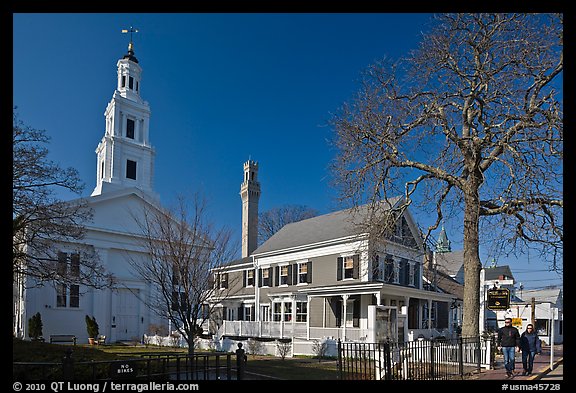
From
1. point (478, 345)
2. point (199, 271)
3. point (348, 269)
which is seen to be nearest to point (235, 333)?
point (348, 269)

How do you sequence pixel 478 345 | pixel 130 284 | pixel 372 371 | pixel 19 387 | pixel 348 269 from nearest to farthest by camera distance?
pixel 19 387, pixel 372 371, pixel 478 345, pixel 348 269, pixel 130 284

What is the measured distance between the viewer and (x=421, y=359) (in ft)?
42.6

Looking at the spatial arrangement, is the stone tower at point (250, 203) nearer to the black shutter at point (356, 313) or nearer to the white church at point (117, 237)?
the white church at point (117, 237)

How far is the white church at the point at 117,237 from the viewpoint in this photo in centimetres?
3122

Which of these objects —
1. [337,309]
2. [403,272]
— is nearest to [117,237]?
[337,309]

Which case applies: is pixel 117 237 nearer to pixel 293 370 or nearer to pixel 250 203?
pixel 250 203

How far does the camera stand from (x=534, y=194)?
1455cm

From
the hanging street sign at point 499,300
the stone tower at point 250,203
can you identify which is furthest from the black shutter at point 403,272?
the stone tower at point 250,203

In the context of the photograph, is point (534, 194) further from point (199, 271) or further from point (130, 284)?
point (130, 284)

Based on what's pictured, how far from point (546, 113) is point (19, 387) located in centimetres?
1417

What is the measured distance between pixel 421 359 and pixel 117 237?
26.0 m

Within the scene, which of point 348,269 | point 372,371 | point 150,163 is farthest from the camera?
point 150,163

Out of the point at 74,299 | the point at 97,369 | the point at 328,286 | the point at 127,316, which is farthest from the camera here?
the point at 127,316
